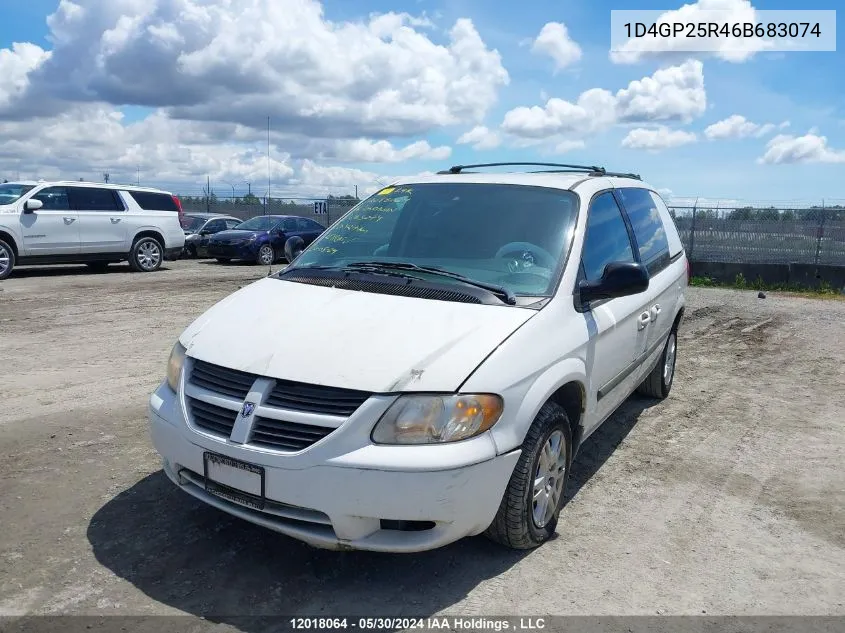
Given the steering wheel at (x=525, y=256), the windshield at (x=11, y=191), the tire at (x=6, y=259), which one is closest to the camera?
the steering wheel at (x=525, y=256)

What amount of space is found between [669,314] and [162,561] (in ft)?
13.8

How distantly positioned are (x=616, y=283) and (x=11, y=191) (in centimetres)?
1411

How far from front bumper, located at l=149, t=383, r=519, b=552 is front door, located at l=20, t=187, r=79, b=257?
42.3 ft

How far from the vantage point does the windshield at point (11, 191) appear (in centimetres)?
1404

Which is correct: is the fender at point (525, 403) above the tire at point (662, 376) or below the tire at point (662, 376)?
above

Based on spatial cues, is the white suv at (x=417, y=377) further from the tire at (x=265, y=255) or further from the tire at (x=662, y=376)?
the tire at (x=265, y=255)

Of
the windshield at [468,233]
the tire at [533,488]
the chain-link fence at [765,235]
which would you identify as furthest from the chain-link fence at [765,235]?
the tire at [533,488]

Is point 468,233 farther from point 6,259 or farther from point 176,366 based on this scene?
point 6,259

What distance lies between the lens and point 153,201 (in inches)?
646

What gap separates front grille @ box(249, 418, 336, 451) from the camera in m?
2.89

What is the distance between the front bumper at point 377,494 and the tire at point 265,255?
15.8 meters

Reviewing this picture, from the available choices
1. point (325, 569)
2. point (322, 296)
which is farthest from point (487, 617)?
point (322, 296)

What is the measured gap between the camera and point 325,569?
3.29 m

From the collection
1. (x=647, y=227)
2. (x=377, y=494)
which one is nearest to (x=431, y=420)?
(x=377, y=494)
